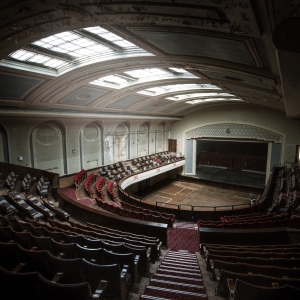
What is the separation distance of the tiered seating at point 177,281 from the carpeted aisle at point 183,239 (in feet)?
5.28

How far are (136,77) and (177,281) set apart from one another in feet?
29.9

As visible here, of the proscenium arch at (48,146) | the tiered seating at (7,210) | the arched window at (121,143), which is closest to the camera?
the tiered seating at (7,210)

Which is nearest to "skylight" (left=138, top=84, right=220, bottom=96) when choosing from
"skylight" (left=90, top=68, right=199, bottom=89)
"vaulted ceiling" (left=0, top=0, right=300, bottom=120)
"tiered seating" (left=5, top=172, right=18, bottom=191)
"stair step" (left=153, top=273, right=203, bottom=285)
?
"vaulted ceiling" (left=0, top=0, right=300, bottom=120)

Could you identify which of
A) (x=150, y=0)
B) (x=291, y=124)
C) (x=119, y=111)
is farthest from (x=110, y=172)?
(x=291, y=124)

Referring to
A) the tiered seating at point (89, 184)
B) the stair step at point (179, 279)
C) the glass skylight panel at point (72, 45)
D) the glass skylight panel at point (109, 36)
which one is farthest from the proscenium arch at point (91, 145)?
the stair step at point (179, 279)

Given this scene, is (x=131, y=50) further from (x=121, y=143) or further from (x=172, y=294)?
(x=121, y=143)

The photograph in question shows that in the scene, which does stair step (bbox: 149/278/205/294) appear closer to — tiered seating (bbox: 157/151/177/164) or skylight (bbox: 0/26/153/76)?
skylight (bbox: 0/26/153/76)

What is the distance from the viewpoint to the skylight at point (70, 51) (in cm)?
608

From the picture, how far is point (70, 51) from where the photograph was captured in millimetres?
6953

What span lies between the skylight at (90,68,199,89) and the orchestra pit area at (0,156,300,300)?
205 inches

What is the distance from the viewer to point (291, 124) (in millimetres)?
17906

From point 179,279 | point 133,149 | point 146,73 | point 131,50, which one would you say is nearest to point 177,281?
point 179,279

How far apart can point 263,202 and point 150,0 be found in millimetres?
10293

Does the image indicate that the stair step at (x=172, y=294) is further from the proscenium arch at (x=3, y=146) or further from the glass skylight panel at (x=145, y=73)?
the proscenium arch at (x=3, y=146)
